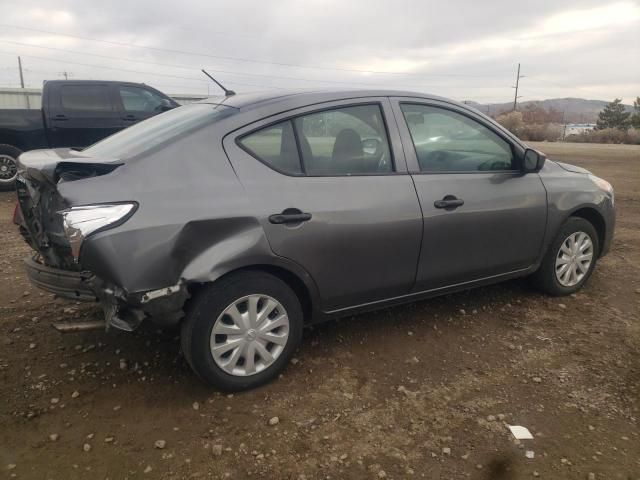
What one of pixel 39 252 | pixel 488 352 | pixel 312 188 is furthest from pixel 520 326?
pixel 39 252

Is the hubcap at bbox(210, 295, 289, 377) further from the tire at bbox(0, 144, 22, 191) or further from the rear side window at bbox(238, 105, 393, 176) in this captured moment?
the tire at bbox(0, 144, 22, 191)

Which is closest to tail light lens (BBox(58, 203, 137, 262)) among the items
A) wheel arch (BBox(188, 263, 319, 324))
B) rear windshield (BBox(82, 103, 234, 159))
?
rear windshield (BBox(82, 103, 234, 159))

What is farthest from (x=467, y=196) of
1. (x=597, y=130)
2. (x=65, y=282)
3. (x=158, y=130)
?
(x=597, y=130)

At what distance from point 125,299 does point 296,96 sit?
1.56 m

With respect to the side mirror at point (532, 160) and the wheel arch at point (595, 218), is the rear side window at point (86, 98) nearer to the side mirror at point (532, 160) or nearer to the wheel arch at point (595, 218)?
the side mirror at point (532, 160)

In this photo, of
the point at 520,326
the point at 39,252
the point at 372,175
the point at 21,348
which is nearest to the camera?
the point at 39,252

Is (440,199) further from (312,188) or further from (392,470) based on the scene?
(392,470)

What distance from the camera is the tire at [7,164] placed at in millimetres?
8359

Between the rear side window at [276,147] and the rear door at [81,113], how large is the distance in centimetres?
677

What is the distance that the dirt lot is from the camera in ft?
7.86

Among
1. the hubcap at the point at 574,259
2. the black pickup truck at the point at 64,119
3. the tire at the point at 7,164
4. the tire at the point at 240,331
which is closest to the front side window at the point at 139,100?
the black pickup truck at the point at 64,119

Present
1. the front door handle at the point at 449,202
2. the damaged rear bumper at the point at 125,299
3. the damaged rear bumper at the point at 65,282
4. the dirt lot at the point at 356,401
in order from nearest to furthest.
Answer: the dirt lot at the point at 356,401 < the damaged rear bumper at the point at 125,299 < the damaged rear bumper at the point at 65,282 < the front door handle at the point at 449,202

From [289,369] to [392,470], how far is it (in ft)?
3.40

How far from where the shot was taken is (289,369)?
3213mm
